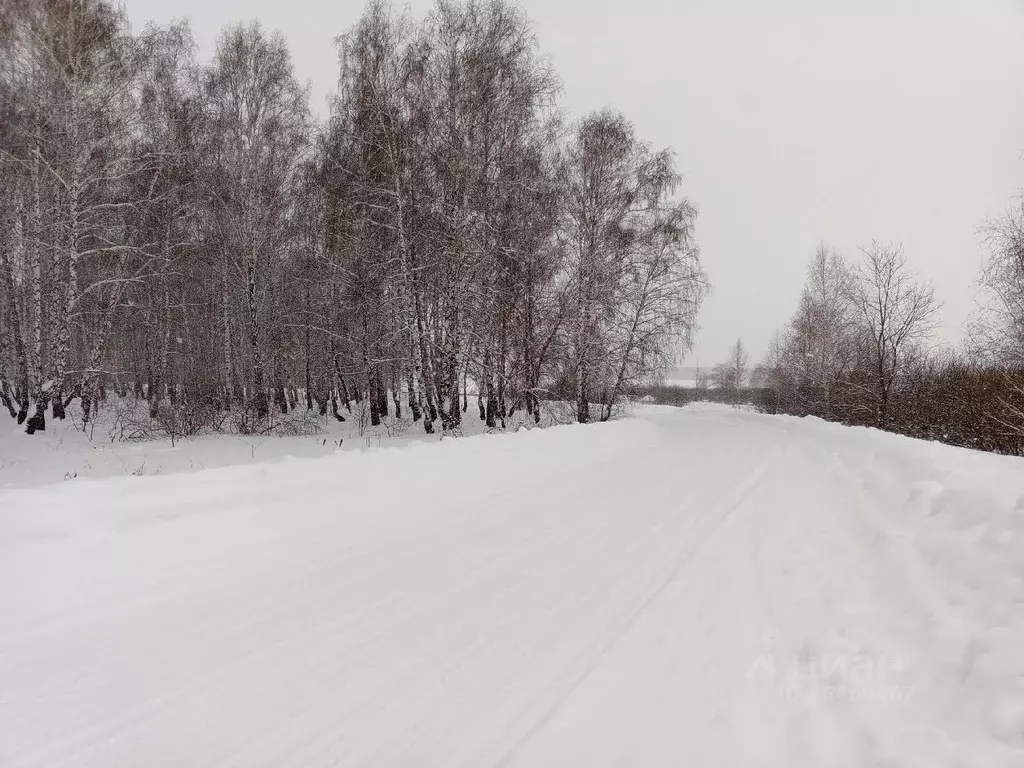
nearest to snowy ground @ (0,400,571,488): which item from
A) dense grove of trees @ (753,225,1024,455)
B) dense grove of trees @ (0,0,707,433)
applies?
dense grove of trees @ (0,0,707,433)

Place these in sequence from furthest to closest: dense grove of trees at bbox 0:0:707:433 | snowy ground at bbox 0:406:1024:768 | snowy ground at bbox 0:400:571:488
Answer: dense grove of trees at bbox 0:0:707:433 → snowy ground at bbox 0:400:571:488 → snowy ground at bbox 0:406:1024:768

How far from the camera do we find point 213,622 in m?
2.80

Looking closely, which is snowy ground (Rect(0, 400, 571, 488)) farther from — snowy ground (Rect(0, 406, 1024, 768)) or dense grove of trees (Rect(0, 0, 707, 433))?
snowy ground (Rect(0, 406, 1024, 768))

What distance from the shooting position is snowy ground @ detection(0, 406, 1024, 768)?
1838 millimetres

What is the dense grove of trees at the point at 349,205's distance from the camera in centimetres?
1067

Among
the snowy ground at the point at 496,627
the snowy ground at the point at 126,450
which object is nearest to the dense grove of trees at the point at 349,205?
the snowy ground at the point at 126,450

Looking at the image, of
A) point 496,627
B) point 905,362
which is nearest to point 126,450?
point 496,627

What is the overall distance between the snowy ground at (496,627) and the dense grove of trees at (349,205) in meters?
7.57

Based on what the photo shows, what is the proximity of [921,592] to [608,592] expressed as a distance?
74.5 inches

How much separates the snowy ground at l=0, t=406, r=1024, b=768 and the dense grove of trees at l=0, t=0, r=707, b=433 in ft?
24.8

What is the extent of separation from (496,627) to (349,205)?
37.8ft

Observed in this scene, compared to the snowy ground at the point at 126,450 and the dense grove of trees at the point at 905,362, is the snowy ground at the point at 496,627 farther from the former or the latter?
the dense grove of trees at the point at 905,362

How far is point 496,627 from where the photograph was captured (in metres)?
2.69

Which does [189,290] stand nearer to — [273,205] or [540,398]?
[273,205]
